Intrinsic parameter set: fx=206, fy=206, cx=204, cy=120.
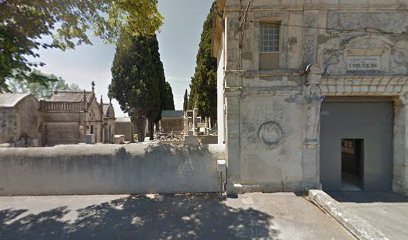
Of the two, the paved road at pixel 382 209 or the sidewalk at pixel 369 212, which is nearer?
the sidewalk at pixel 369 212

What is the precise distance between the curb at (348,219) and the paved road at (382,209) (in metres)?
0.63

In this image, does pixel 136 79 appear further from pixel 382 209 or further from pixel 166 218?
pixel 382 209

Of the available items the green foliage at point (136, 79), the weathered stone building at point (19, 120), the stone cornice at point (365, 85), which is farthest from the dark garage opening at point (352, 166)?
the weathered stone building at point (19, 120)

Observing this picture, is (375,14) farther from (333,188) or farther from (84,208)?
(84,208)

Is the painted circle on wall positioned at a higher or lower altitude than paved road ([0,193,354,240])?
higher

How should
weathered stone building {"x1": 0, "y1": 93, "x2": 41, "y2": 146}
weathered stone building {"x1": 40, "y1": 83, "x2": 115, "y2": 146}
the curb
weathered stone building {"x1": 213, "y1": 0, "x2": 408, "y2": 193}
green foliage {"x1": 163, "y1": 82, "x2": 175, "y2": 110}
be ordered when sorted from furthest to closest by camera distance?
green foliage {"x1": 163, "y1": 82, "x2": 175, "y2": 110} < weathered stone building {"x1": 40, "y1": 83, "x2": 115, "y2": 146} < weathered stone building {"x1": 0, "y1": 93, "x2": 41, "y2": 146} < weathered stone building {"x1": 213, "y1": 0, "x2": 408, "y2": 193} < the curb

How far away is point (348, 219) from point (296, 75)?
461cm

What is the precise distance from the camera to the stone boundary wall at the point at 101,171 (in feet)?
24.6

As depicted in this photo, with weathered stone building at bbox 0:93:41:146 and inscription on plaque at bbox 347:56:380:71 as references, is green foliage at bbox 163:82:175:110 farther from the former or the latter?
inscription on plaque at bbox 347:56:380:71

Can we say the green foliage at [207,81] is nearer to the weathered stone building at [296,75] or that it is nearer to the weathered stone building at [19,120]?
the weathered stone building at [296,75]

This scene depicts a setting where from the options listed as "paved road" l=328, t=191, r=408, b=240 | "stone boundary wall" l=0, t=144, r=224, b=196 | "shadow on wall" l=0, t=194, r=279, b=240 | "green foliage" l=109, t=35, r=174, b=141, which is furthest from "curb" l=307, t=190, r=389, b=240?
"green foliage" l=109, t=35, r=174, b=141

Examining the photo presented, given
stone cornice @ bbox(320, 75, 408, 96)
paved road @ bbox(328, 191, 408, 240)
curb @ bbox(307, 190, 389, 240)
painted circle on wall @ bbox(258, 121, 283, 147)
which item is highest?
stone cornice @ bbox(320, 75, 408, 96)

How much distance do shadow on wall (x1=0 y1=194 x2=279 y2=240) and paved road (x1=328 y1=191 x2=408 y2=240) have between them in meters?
2.89

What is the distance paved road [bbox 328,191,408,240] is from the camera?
5.26m
